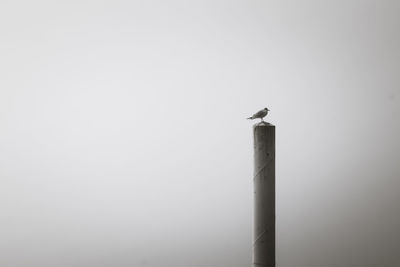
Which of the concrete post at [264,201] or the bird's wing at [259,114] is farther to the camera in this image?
the bird's wing at [259,114]

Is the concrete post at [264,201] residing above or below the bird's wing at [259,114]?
below

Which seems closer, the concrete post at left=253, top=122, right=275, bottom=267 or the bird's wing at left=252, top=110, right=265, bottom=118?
the concrete post at left=253, top=122, right=275, bottom=267

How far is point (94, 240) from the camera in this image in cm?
16912

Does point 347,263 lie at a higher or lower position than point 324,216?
lower

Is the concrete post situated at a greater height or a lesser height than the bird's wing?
lesser

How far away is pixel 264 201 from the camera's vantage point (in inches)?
358

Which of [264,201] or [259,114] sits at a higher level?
[259,114]

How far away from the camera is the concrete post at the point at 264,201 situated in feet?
29.8

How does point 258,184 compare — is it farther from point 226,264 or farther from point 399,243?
point 399,243

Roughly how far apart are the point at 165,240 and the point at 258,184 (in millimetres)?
161796

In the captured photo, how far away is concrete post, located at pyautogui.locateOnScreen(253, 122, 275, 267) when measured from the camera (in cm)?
909

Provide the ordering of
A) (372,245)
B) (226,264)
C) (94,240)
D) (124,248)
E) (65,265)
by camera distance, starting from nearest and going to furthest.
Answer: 1. (226,264)
2. (372,245)
3. (65,265)
4. (124,248)
5. (94,240)

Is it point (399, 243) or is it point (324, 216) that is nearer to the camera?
point (399, 243)

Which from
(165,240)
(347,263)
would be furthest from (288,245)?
(165,240)
